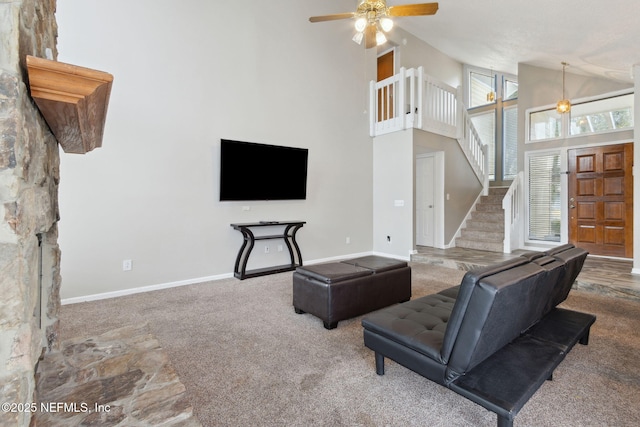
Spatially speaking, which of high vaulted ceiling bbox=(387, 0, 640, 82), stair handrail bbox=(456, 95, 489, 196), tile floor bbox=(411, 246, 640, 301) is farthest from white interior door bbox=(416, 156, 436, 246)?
high vaulted ceiling bbox=(387, 0, 640, 82)

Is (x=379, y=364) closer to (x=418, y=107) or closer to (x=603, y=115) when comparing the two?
(x=418, y=107)

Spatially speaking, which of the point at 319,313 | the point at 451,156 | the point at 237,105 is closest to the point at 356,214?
the point at 451,156

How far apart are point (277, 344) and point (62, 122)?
2068mm

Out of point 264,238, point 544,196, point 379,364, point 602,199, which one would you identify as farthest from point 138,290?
point 602,199

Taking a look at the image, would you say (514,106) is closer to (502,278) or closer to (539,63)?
(539,63)

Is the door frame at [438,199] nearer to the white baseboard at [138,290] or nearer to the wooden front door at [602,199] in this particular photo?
the wooden front door at [602,199]

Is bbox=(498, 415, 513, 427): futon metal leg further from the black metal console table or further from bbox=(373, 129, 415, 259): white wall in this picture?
bbox=(373, 129, 415, 259): white wall

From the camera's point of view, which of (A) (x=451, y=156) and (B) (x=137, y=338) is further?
(A) (x=451, y=156)

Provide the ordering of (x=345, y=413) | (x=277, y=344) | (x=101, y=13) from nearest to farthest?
1. (x=345, y=413)
2. (x=277, y=344)
3. (x=101, y=13)

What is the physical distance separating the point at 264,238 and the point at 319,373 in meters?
2.85

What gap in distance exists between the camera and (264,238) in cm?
476

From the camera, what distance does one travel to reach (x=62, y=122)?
1.17 meters

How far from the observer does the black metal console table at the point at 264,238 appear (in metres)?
4.56

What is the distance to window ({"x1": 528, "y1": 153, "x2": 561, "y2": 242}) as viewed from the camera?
6031 millimetres
